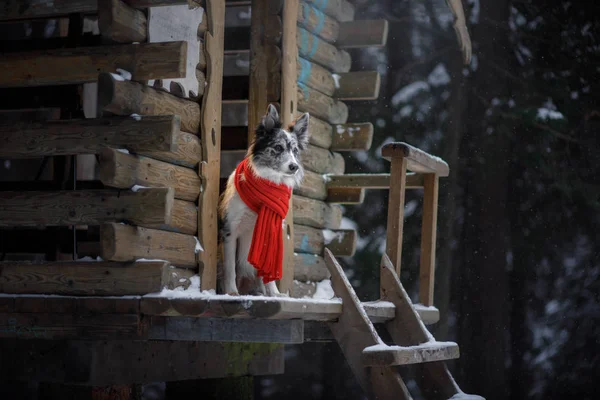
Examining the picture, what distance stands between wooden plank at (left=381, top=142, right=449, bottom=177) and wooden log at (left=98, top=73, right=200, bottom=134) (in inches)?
62.2

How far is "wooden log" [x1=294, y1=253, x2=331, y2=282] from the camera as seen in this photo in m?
9.17

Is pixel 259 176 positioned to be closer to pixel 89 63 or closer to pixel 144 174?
pixel 144 174

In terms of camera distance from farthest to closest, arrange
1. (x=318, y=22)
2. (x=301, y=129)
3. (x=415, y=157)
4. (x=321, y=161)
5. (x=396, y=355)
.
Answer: (x=321, y=161), (x=318, y=22), (x=415, y=157), (x=301, y=129), (x=396, y=355)

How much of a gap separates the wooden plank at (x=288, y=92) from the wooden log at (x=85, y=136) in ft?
5.56

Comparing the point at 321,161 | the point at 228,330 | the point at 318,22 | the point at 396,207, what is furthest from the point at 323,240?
the point at 228,330

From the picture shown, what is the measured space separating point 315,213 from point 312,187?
26 centimetres

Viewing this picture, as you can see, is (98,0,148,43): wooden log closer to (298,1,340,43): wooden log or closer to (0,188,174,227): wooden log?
(0,188,174,227): wooden log

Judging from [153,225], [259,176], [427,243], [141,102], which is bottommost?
[427,243]

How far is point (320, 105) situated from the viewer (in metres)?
9.70

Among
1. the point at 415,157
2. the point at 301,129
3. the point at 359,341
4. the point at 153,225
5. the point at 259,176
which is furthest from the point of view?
the point at 415,157

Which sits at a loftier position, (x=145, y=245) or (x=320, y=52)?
(x=320, y=52)

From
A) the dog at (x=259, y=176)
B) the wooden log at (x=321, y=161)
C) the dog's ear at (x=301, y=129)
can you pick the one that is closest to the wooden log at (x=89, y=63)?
the dog at (x=259, y=176)

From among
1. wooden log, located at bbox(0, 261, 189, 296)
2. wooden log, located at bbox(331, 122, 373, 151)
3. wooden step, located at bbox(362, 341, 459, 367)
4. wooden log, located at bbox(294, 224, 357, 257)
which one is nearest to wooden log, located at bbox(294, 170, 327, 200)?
wooden log, located at bbox(294, 224, 357, 257)

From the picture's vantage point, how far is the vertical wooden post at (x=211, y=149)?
7.55m
